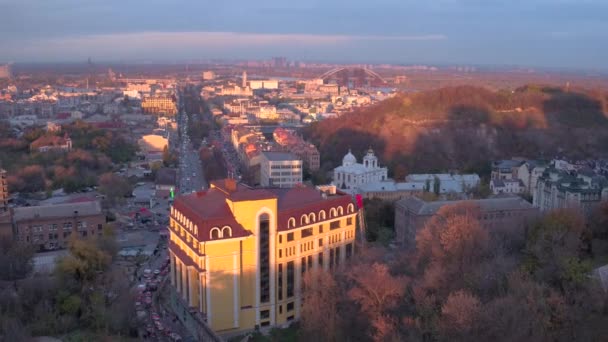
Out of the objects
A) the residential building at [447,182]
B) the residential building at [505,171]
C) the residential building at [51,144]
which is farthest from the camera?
the residential building at [51,144]

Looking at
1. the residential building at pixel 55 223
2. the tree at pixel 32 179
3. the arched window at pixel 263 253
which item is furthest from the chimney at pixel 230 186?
the tree at pixel 32 179

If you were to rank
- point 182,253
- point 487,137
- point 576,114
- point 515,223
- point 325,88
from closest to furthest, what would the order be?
point 182,253
point 515,223
point 487,137
point 576,114
point 325,88

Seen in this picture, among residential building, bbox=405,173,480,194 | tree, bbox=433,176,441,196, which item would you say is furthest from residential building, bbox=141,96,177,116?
tree, bbox=433,176,441,196

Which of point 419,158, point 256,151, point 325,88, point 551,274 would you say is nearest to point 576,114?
point 419,158

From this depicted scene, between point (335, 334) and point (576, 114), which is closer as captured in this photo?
point (335, 334)

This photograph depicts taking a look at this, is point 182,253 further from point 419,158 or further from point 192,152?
point 192,152

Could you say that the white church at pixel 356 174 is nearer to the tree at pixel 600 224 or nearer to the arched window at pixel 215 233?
the tree at pixel 600 224

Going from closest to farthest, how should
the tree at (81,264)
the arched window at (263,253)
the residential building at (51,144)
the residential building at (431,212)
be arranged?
the arched window at (263,253) → the tree at (81,264) → the residential building at (431,212) → the residential building at (51,144)

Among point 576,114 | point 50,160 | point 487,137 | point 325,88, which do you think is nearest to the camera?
point 50,160
